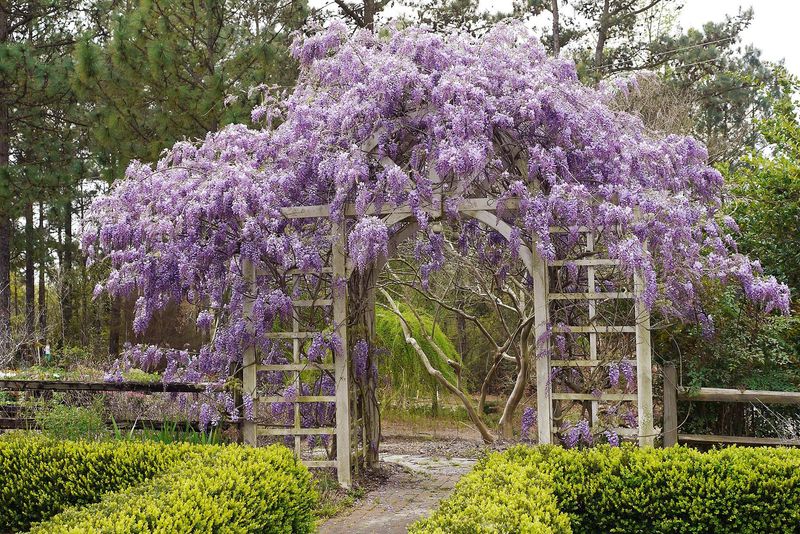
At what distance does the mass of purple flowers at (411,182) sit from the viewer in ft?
18.3

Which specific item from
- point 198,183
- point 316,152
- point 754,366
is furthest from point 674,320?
point 198,183

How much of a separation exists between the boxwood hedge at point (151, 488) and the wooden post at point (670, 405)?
2.83 metres

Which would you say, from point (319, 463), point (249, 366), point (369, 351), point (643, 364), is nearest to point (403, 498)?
point (319, 463)

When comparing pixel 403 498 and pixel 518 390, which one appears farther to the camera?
pixel 518 390

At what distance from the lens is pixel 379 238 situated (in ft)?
18.0

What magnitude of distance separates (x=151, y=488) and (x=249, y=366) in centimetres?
221

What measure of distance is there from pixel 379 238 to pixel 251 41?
7.70 meters

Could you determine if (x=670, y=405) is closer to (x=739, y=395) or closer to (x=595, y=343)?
(x=739, y=395)

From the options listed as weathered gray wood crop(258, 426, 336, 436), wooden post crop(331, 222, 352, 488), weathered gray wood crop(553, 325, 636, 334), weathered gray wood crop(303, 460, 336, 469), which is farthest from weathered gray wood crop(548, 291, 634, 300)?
weathered gray wood crop(303, 460, 336, 469)

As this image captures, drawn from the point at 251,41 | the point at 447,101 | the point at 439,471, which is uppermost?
the point at 251,41

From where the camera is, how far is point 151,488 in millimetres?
4012

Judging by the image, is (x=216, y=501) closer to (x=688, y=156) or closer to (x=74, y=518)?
(x=74, y=518)

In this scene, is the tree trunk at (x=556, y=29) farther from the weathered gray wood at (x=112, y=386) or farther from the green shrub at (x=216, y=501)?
the green shrub at (x=216, y=501)

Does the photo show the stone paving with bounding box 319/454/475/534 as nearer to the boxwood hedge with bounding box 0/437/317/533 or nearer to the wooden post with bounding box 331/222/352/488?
the wooden post with bounding box 331/222/352/488
